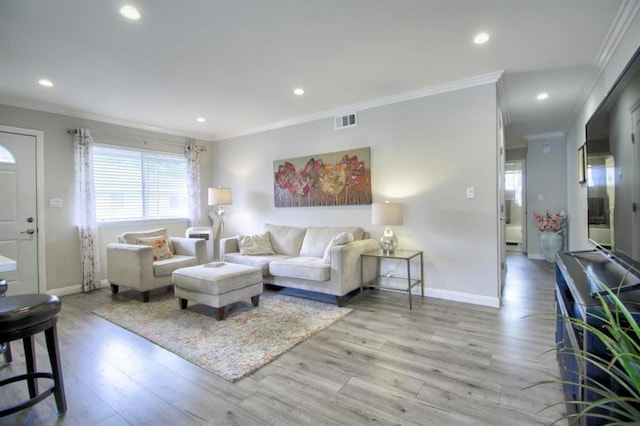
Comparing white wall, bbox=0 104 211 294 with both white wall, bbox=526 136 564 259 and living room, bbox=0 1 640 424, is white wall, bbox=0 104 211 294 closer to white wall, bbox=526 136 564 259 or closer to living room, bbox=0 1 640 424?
living room, bbox=0 1 640 424

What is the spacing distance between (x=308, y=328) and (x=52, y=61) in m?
3.38

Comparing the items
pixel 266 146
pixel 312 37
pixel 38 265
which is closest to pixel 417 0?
pixel 312 37

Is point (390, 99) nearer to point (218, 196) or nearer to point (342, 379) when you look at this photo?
point (218, 196)

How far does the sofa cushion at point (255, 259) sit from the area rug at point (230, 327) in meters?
0.37

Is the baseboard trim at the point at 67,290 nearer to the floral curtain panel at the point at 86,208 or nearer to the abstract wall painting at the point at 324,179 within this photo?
the floral curtain panel at the point at 86,208

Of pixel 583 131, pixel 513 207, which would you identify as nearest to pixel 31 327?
pixel 583 131

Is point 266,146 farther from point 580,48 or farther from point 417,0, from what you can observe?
point 580,48

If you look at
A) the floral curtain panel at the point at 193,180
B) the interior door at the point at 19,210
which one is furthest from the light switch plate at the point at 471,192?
the interior door at the point at 19,210

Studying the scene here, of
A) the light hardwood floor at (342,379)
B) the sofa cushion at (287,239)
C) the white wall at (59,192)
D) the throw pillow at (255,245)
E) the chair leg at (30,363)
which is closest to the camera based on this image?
the light hardwood floor at (342,379)

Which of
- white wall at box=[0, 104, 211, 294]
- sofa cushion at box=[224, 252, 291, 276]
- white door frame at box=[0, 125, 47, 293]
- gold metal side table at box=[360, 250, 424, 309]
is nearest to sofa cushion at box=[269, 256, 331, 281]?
sofa cushion at box=[224, 252, 291, 276]

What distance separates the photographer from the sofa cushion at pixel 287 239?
4.51m

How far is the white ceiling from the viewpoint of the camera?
2.21 m

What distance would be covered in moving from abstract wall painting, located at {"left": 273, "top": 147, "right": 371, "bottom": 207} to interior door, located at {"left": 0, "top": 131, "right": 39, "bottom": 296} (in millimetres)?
3145

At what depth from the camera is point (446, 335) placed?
2.68 meters
